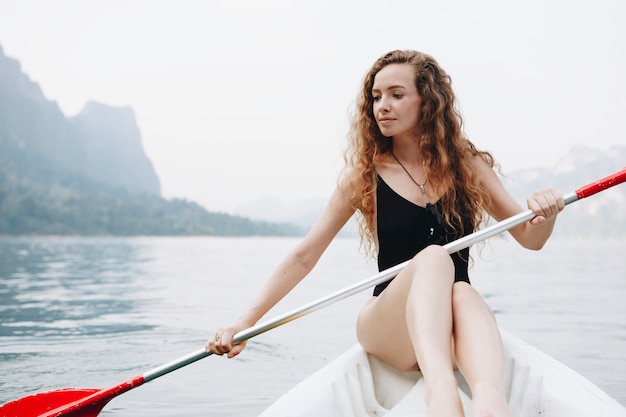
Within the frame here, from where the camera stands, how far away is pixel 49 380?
3592mm

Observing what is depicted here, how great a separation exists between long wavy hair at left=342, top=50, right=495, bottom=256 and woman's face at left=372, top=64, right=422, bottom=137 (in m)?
0.03

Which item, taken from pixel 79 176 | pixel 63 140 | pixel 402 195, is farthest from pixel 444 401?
pixel 63 140

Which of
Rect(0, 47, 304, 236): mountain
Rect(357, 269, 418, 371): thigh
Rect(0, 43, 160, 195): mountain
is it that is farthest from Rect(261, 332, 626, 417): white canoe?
Rect(0, 43, 160, 195): mountain

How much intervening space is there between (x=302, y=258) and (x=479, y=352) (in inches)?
30.3

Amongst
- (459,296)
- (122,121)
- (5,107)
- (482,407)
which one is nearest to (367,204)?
(459,296)

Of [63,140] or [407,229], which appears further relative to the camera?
[63,140]

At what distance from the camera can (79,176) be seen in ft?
267

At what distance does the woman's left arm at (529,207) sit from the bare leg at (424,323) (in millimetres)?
372

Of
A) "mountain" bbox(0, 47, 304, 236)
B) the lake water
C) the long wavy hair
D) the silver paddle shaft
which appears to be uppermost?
"mountain" bbox(0, 47, 304, 236)

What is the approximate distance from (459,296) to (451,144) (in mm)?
641

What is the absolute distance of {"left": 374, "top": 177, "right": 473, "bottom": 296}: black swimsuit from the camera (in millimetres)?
2193

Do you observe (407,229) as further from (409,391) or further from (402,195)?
(409,391)

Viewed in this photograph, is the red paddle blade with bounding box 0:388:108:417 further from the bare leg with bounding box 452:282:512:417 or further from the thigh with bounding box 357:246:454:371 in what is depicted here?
the bare leg with bounding box 452:282:512:417

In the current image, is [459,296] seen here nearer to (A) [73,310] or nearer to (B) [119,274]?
(A) [73,310]
